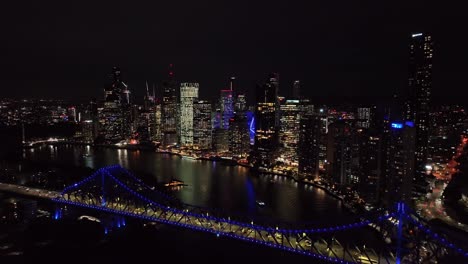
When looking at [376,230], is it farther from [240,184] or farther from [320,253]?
[240,184]

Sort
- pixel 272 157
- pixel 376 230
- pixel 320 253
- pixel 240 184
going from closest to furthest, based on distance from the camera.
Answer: pixel 320 253, pixel 376 230, pixel 240 184, pixel 272 157

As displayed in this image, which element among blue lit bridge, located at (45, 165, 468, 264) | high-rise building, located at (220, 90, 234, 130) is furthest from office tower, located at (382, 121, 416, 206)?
high-rise building, located at (220, 90, 234, 130)

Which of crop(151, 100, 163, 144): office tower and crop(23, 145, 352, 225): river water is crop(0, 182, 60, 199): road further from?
crop(151, 100, 163, 144): office tower

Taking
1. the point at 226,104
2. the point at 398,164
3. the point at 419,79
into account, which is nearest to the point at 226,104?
the point at 226,104

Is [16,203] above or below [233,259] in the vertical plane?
above

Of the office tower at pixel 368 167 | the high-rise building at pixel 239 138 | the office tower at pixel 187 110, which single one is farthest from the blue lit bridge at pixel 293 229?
the office tower at pixel 187 110

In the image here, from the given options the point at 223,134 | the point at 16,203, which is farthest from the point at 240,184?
the point at 223,134
